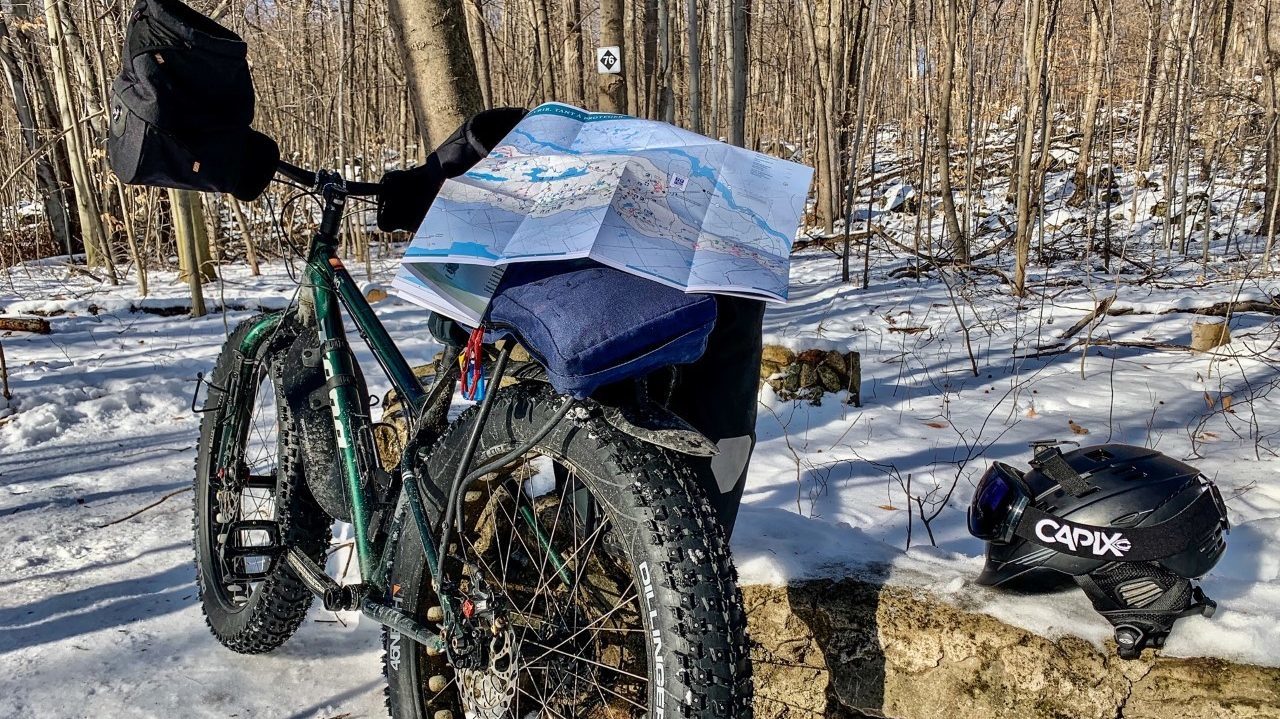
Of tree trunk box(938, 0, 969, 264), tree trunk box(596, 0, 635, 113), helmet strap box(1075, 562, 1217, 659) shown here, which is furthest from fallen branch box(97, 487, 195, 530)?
tree trunk box(938, 0, 969, 264)

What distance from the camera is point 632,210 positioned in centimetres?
141

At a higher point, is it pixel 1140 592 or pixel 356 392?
pixel 356 392

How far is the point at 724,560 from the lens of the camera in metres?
1.30

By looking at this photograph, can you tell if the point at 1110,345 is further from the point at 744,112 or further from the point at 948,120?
the point at 744,112

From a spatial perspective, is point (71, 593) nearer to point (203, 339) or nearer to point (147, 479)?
point (147, 479)

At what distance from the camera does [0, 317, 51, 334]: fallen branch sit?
570cm

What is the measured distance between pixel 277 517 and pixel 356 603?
49 centimetres

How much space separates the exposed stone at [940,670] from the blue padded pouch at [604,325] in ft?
2.66

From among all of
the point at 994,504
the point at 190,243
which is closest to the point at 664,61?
the point at 190,243

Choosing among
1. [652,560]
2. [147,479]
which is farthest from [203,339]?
[652,560]

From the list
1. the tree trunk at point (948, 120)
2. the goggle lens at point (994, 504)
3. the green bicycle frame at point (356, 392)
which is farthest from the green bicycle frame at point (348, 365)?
the tree trunk at point (948, 120)

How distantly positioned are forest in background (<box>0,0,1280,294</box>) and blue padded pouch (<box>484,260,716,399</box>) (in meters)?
1.56

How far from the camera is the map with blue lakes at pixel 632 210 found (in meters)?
1.34

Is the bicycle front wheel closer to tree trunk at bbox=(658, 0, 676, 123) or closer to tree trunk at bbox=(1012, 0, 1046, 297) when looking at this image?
tree trunk at bbox=(1012, 0, 1046, 297)
